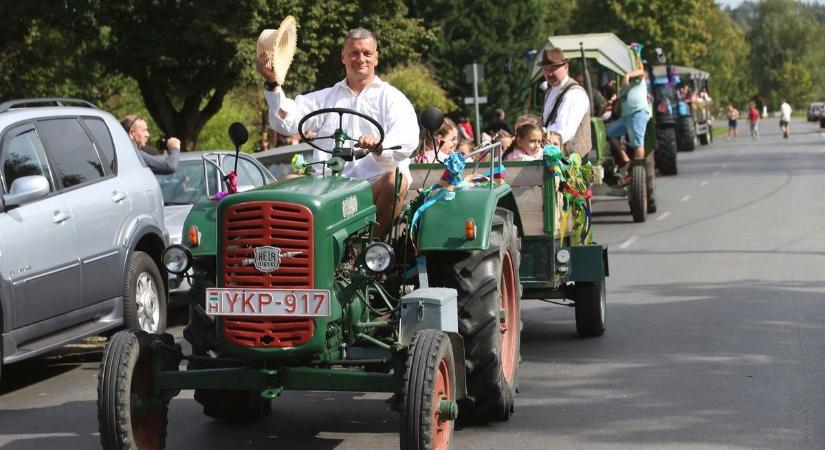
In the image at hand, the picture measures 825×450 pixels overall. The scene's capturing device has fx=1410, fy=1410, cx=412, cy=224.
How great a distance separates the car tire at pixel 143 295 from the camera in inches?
404

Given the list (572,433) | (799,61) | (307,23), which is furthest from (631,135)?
(799,61)

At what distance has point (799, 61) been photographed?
16238 cm

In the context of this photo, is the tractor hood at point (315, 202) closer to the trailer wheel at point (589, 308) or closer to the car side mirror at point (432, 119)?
the car side mirror at point (432, 119)

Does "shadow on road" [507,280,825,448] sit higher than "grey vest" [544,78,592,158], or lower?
lower

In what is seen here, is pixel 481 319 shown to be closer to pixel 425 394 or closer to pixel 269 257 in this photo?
pixel 425 394

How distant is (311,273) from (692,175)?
96.1 feet

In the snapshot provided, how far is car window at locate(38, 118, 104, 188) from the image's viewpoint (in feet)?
32.4

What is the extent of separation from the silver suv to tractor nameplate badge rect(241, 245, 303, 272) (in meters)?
2.97

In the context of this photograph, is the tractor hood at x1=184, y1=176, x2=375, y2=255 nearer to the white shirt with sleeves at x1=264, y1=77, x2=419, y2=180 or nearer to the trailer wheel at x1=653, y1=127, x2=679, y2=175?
the white shirt with sleeves at x1=264, y1=77, x2=419, y2=180

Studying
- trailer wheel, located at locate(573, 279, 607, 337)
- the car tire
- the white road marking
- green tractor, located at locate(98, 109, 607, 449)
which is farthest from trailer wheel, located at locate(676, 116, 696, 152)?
green tractor, located at locate(98, 109, 607, 449)

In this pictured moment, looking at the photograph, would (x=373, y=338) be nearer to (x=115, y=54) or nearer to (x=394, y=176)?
(x=394, y=176)

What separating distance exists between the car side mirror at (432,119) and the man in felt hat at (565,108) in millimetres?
4216

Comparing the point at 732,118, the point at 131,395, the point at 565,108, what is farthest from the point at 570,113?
→ the point at 732,118

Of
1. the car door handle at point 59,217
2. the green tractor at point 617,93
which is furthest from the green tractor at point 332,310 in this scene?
the green tractor at point 617,93
